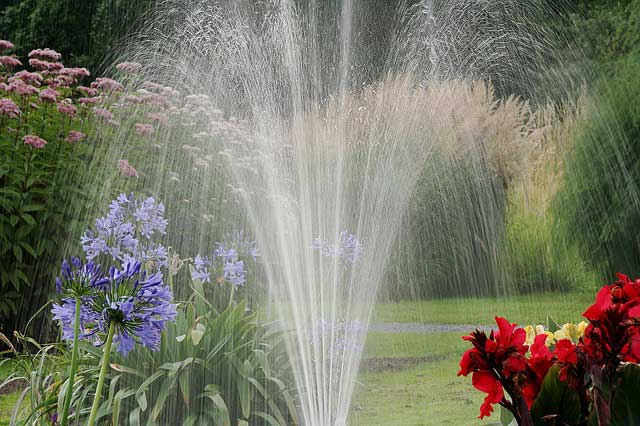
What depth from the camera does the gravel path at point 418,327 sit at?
7922 millimetres

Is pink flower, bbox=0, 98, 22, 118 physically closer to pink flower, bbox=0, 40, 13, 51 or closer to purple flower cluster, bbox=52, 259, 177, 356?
pink flower, bbox=0, 40, 13, 51

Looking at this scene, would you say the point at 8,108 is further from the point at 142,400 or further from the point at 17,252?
the point at 142,400

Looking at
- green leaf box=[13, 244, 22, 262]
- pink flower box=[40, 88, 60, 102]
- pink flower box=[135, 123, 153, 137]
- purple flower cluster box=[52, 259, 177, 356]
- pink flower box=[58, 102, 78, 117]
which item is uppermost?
pink flower box=[40, 88, 60, 102]

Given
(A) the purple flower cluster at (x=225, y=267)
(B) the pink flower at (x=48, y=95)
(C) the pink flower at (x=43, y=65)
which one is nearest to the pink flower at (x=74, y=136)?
(B) the pink flower at (x=48, y=95)

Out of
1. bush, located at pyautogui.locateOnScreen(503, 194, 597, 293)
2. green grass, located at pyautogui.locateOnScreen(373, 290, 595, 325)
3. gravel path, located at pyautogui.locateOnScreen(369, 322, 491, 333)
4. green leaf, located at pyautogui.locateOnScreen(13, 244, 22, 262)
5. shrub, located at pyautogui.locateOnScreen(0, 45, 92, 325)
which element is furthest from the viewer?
bush, located at pyautogui.locateOnScreen(503, 194, 597, 293)

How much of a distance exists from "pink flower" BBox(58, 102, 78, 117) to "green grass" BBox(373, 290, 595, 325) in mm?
4302

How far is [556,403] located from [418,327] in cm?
713

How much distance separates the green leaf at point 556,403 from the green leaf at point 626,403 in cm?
9

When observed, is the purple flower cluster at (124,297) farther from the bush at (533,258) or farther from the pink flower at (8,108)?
the bush at (533,258)

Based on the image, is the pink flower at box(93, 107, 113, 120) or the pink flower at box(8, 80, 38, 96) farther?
the pink flower at box(93, 107, 113, 120)

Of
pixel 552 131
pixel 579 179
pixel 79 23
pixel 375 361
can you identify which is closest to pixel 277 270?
pixel 375 361

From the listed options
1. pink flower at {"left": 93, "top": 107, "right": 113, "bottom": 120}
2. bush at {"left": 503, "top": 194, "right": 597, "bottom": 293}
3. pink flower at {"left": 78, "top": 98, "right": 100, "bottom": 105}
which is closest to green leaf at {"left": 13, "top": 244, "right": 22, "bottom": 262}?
pink flower at {"left": 93, "top": 107, "right": 113, "bottom": 120}

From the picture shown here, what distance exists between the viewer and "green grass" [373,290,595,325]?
8.56 meters

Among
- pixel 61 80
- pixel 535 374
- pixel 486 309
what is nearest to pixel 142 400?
pixel 535 374
